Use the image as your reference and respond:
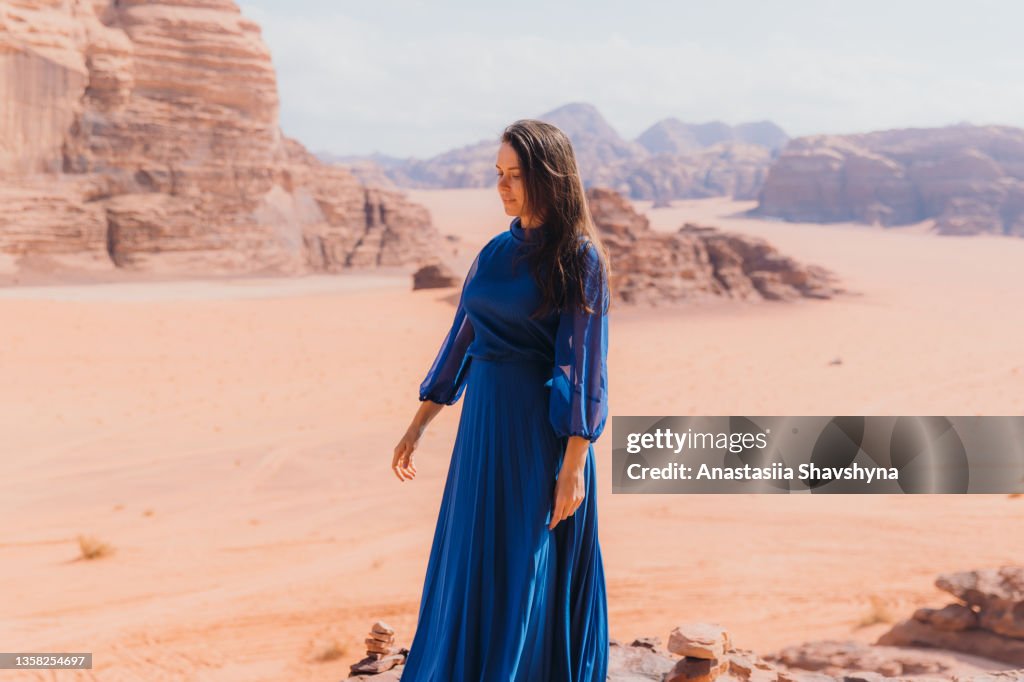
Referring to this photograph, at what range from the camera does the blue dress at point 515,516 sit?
2537 mm

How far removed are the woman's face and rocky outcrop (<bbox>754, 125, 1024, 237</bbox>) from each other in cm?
6932

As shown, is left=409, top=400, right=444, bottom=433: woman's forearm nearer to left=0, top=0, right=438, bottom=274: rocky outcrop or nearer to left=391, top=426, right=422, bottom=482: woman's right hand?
left=391, top=426, right=422, bottom=482: woman's right hand

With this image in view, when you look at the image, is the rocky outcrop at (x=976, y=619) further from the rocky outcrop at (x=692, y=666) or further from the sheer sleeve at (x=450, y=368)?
the sheer sleeve at (x=450, y=368)

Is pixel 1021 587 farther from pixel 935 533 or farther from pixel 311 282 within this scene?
pixel 311 282

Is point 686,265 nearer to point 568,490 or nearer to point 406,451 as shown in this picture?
point 406,451

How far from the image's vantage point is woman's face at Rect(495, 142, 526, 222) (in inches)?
98.5

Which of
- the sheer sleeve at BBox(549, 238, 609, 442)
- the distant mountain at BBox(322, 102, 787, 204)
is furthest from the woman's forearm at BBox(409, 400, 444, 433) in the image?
the distant mountain at BBox(322, 102, 787, 204)

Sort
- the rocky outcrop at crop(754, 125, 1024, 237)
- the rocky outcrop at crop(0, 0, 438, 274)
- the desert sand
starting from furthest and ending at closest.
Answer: the rocky outcrop at crop(754, 125, 1024, 237)
the rocky outcrop at crop(0, 0, 438, 274)
the desert sand

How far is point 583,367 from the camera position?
2.44 meters

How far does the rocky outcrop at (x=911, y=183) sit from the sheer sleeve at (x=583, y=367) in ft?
227

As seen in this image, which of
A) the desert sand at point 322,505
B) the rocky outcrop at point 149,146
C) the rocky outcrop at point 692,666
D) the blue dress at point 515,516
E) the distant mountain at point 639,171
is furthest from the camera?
the distant mountain at point 639,171

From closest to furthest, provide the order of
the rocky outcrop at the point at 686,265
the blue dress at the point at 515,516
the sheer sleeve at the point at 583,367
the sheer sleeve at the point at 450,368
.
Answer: the sheer sleeve at the point at 583,367 < the blue dress at the point at 515,516 < the sheer sleeve at the point at 450,368 < the rocky outcrop at the point at 686,265

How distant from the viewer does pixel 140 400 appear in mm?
11812

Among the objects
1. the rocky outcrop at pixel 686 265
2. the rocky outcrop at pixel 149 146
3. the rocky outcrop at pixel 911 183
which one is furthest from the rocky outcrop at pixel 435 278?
the rocky outcrop at pixel 911 183
